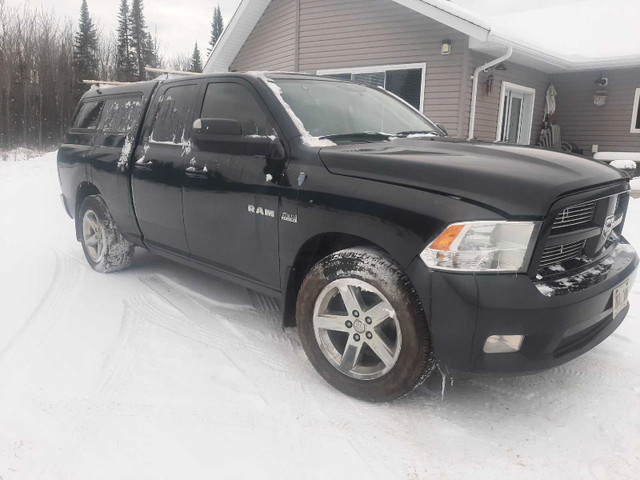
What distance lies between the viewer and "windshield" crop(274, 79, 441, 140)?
326cm

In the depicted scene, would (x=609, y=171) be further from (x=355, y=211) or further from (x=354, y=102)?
(x=354, y=102)

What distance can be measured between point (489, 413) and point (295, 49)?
39.0ft

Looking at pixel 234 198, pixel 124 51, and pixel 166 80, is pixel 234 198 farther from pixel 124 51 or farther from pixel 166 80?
pixel 124 51

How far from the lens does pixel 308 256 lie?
3.03 meters

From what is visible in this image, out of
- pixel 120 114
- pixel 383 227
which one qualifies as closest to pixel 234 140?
pixel 383 227

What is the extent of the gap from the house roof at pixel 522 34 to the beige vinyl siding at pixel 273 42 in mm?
251

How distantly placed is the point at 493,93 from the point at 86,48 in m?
44.5

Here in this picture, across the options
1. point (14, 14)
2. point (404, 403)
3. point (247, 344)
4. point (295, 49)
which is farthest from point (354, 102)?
point (14, 14)

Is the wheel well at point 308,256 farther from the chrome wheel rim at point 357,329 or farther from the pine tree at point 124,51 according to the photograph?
the pine tree at point 124,51

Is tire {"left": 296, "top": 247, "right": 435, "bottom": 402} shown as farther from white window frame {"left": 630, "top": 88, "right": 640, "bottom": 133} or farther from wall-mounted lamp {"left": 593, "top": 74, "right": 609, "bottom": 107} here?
white window frame {"left": 630, "top": 88, "right": 640, "bottom": 133}

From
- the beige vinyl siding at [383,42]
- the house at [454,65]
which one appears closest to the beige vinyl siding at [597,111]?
the house at [454,65]

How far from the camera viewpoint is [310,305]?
2.86 m

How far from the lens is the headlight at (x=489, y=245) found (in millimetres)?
2201

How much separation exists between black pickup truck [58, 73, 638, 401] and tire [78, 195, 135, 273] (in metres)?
1.02
